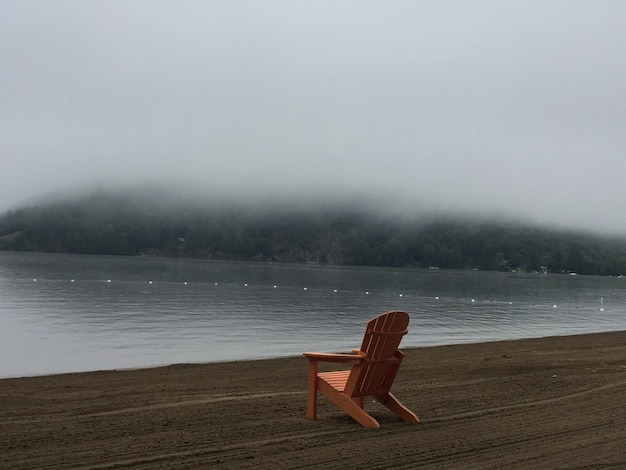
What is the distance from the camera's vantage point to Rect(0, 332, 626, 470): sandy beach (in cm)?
584

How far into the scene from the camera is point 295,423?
7266mm

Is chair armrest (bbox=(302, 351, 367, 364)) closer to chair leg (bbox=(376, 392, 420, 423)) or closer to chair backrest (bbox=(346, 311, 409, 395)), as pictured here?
chair backrest (bbox=(346, 311, 409, 395))

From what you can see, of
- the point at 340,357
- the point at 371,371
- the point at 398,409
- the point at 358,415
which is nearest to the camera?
the point at 358,415

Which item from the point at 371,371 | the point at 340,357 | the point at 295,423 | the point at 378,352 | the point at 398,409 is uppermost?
the point at 378,352

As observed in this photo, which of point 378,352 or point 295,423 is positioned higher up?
point 378,352

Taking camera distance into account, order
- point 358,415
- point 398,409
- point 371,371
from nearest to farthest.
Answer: point 358,415
point 371,371
point 398,409

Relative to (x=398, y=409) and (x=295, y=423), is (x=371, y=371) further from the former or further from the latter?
(x=295, y=423)

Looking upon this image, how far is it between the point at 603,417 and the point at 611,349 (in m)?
10.6

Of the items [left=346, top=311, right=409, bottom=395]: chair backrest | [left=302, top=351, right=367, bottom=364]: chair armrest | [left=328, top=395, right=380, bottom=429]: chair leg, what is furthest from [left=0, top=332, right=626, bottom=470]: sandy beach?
[left=302, top=351, right=367, bottom=364]: chair armrest

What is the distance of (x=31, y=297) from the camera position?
4312 centimetres

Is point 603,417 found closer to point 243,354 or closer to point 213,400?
point 213,400

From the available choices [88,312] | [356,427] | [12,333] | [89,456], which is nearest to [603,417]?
[356,427]

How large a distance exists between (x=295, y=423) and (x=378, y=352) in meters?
1.28

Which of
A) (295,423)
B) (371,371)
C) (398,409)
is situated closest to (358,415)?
(371,371)
